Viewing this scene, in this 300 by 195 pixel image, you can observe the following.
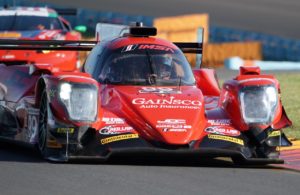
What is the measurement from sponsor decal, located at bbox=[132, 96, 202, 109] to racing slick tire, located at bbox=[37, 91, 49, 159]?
86 cm

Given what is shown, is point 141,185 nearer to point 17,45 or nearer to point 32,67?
point 32,67

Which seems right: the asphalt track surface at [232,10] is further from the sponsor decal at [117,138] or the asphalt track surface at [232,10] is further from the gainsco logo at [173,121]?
the sponsor decal at [117,138]

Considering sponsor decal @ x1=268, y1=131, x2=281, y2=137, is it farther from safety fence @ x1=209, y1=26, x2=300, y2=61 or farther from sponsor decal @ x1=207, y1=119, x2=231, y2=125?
safety fence @ x1=209, y1=26, x2=300, y2=61

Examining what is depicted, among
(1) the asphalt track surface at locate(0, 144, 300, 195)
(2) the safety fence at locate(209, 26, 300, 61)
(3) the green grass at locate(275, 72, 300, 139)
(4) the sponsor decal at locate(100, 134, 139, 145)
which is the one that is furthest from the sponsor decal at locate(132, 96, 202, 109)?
(2) the safety fence at locate(209, 26, 300, 61)

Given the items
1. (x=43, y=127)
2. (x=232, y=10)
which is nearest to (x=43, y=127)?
(x=43, y=127)

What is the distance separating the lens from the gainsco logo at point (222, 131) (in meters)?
10.2

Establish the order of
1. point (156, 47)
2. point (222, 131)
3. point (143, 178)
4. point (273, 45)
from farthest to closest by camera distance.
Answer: point (273, 45)
point (156, 47)
point (222, 131)
point (143, 178)

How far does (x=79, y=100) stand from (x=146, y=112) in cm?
62

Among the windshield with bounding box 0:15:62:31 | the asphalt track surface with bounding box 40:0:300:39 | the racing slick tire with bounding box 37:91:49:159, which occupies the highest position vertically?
the racing slick tire with bounding box 37:91:49:159

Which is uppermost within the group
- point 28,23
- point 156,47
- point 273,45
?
point 156,47

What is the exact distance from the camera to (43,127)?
10.5 metres

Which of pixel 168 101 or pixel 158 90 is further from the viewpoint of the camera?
pixel 158 90

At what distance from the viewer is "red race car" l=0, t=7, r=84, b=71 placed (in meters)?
21.0

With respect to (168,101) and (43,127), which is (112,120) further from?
(43,127)
